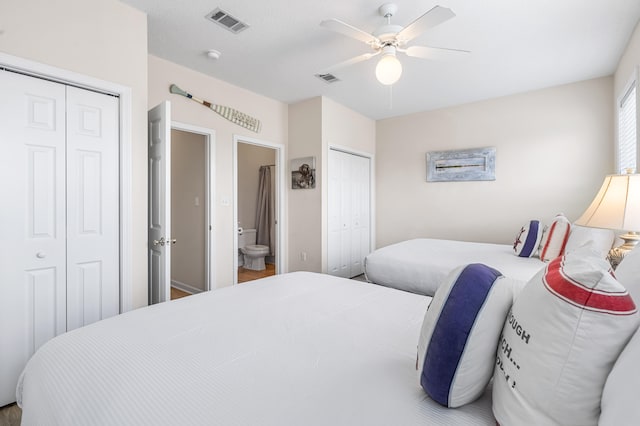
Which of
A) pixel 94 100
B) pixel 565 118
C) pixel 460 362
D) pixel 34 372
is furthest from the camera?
pixel 565 118

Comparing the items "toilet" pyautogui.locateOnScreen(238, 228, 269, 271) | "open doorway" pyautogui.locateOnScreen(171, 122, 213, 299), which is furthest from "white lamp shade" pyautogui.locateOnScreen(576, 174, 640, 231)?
"toilet" pyautogui.locateOnScreen(238, 228, 269, 271)

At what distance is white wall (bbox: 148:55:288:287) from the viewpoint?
3086 mm

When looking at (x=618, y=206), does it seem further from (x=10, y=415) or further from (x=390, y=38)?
(x=10, y=415)

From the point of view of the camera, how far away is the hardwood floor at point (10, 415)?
170cm

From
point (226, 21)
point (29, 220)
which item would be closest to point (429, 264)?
point (226, 21)

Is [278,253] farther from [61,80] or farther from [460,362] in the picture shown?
[460,362]

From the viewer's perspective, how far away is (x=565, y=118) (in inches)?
145

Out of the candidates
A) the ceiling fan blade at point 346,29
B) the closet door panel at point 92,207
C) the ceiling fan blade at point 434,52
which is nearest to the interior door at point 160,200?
the closet door panel at point 92,207

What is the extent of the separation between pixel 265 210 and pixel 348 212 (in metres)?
1.97

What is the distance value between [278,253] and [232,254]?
0.77 metres

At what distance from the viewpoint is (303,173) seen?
4.24m

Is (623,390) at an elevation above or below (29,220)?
below

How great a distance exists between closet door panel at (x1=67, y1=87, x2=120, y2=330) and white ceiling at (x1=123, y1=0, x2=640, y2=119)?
0.87 meters

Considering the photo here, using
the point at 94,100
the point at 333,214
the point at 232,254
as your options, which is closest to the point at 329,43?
the point at 94,100
